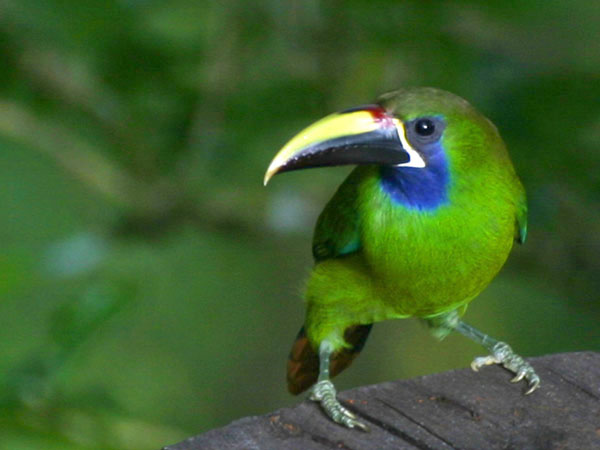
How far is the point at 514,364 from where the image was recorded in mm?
2947

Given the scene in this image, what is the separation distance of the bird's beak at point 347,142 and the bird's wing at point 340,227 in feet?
0.74

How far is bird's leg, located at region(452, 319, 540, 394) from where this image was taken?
2859 millimetres

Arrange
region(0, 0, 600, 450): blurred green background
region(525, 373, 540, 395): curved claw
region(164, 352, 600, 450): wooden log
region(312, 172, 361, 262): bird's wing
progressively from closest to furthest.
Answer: region(164, 352, 600, 450): wooden log
region(525, 373, 540, 395): curved claw
region(312, 172, 361, 262): bird's wing
region(0, 0, 600, 450): blurred green background

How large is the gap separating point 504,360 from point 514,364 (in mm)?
123

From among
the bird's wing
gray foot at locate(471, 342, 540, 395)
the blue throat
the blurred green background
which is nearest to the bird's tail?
the blurred green background

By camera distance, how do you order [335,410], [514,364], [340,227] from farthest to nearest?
[340,227] < [514,364] < [335,410]

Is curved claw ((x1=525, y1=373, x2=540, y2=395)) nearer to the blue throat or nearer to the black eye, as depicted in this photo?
the blue throat

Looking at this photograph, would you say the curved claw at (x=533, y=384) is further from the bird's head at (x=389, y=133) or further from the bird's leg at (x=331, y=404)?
the bird's head at (x=389, y=133)

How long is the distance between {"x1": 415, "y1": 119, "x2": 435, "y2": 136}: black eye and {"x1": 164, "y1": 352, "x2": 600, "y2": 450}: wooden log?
1.79ft

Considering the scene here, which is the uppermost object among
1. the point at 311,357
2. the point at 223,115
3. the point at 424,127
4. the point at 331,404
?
the point at 223,115

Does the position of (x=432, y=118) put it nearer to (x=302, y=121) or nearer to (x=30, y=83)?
(x=302, y=121)

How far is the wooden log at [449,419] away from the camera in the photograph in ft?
8.30

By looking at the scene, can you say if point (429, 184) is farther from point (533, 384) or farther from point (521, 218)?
Result: point (533, 384)

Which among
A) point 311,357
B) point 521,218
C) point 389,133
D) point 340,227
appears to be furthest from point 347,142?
point 311,357
